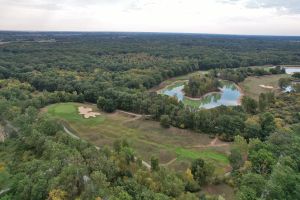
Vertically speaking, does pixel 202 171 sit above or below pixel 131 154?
below

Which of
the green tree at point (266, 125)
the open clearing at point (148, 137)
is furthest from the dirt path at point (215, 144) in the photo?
the green tree at point (266, 125)

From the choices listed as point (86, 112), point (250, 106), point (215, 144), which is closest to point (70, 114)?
point (86, 112)

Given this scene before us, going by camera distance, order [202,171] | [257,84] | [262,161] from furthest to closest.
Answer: [257,84] < [262,161] < [202,171]

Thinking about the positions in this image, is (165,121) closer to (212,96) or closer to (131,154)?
(131,154)

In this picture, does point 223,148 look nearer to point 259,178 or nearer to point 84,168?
point 259,178

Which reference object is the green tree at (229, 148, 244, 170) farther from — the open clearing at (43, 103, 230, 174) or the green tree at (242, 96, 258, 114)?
the green tree at (242, 96, 258, 114)

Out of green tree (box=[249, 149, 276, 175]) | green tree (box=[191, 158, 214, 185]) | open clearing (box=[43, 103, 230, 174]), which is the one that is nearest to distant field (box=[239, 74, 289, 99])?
open clearing (box=[43, 103, 230, 174])
